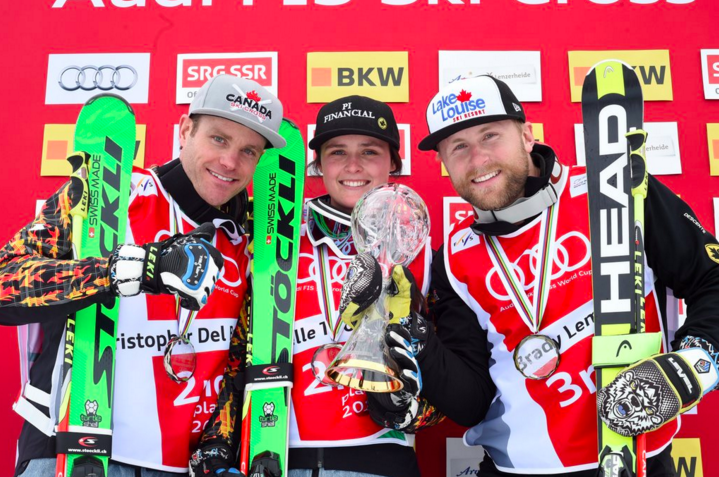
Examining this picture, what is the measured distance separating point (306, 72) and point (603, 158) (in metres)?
1.74

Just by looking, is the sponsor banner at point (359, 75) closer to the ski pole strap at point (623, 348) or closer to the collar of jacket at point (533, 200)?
the collar of jacket at point (533, 200)

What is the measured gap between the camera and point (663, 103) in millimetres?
3242

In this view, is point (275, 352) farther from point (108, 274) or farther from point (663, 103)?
point (663, 103)

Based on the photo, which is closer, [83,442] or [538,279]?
[83,442]

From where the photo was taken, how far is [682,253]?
2051mm

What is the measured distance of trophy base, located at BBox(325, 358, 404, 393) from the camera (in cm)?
184

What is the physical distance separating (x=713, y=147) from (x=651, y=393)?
1965 mm

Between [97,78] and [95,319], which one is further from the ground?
[97,78]

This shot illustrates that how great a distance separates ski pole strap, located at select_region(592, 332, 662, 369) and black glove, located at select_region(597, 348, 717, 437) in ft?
0.18

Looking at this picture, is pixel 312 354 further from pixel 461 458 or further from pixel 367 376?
pixel 461 458

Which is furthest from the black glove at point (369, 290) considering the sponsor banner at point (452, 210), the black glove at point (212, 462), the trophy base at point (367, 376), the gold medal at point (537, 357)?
the sponsor banner at point (452, 210)

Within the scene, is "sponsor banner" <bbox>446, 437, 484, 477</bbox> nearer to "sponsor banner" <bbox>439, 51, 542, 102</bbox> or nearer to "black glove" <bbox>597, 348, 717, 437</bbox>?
"black glove" <bbox>597, 348, 717, 437</bbox>

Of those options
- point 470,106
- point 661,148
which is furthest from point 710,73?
point 470,106

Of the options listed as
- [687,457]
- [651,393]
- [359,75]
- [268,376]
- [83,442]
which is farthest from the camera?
[359,75]
